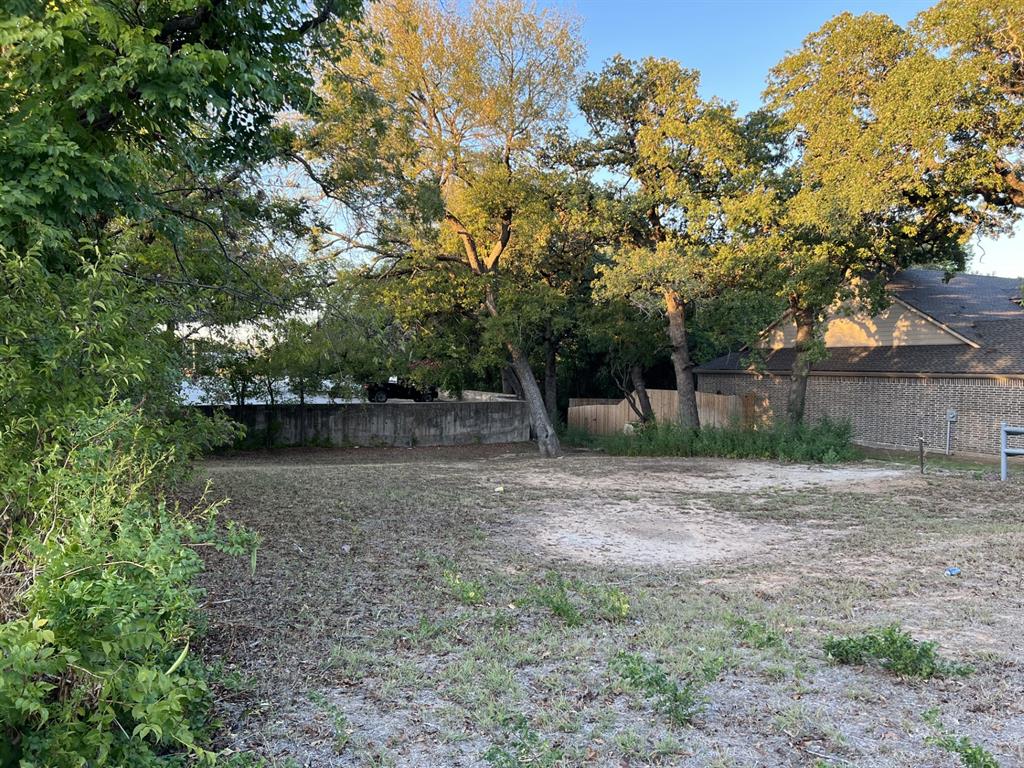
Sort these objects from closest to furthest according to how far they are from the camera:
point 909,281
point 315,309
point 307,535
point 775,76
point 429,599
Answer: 1. point 429,599
2. point 307,535
3. point 315,309
4. point 775,76
5. point 909,281

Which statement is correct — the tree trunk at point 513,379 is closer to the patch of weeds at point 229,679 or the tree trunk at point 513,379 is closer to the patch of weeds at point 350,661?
the patch of weeds at point 350,661

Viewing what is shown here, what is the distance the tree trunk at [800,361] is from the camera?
48.5 ft

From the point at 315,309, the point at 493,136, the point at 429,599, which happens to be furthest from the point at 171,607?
the point at 493,136

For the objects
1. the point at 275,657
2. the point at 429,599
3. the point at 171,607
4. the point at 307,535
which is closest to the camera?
the point at 171,607

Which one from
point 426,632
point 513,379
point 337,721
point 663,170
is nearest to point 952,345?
point 663,170

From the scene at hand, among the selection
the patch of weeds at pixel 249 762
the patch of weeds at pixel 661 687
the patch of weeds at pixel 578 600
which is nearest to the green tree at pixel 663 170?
the patch of weeds at pixel 578 600

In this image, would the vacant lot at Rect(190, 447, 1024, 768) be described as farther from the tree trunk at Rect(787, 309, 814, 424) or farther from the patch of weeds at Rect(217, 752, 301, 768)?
the tree trunk at Rect(787, 309, 814, 424)

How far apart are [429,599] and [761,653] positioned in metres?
2.05

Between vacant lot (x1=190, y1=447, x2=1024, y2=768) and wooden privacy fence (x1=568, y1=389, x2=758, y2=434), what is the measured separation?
12.4 metres

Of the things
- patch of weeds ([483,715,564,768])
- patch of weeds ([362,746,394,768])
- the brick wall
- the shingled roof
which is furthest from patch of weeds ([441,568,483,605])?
the brick wall

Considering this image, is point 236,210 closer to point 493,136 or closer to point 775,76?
point 493,136

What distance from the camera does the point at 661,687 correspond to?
9.82 feet

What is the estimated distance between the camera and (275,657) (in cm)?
338

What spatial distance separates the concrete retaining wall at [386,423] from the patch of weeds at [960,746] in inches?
591
